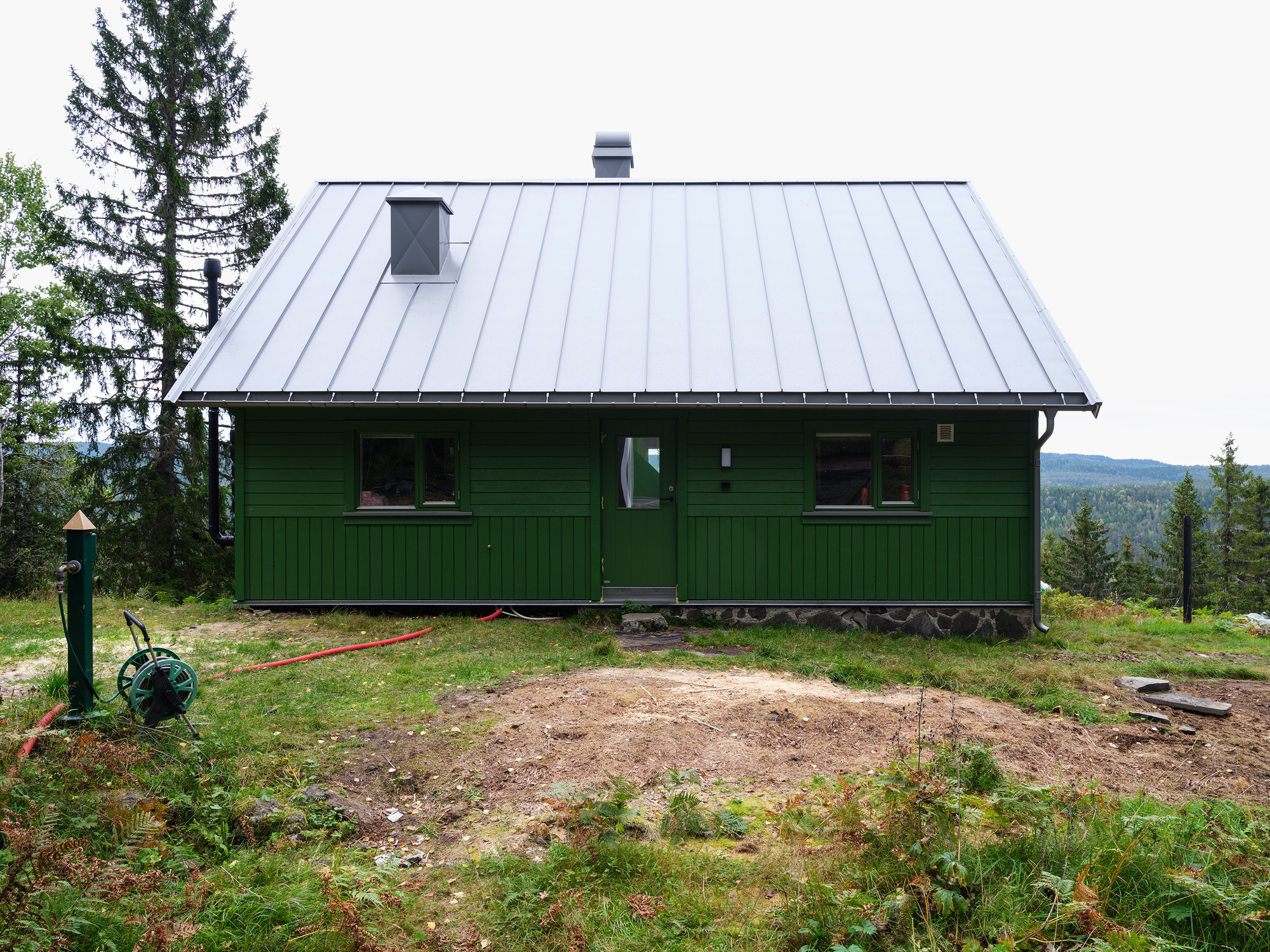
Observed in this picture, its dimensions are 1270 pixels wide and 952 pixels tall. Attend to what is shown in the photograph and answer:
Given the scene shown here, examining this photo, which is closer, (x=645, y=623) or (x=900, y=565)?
(x=645, y=623)

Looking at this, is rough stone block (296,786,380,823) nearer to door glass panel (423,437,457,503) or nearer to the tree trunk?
door glass panel (423,437,457,503)

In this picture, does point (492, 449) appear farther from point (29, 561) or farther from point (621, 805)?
point (29, 561)

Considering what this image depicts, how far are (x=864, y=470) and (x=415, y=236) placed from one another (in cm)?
689

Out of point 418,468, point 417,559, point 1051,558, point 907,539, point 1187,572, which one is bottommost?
point 1051,558

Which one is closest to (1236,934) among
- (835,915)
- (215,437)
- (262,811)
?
(835,915)

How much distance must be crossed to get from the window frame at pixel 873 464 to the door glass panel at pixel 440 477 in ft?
14.3

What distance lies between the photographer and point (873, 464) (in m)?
9.24

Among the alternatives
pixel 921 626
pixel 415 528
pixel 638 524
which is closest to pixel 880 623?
pixel 921 626

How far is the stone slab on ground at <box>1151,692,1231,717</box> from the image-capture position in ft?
19.4

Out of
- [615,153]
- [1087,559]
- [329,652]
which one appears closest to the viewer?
[329,652]

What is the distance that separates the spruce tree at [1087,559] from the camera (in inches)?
1853

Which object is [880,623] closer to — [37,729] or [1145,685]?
[1145,685]

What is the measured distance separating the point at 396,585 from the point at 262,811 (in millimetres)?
5771

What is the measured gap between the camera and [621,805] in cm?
351
